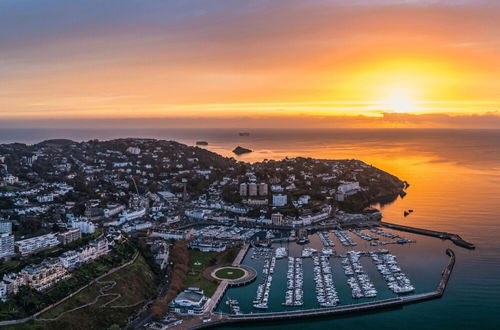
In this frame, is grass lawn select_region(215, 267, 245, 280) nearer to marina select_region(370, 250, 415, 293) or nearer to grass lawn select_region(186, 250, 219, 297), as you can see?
grass lawn select_region(186, 250, 219, 297)

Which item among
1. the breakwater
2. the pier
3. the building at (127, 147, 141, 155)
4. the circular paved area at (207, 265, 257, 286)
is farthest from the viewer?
the building at (127, 147, 141, 155)

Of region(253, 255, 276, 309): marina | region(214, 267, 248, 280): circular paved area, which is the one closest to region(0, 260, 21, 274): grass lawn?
region(214, 267, 248, 280): circular paved area

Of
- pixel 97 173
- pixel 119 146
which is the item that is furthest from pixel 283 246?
pixel 119 146

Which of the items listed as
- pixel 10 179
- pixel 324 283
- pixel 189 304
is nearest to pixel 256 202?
pixel 324 283

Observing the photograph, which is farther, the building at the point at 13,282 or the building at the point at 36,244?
the building at the point at 36,244

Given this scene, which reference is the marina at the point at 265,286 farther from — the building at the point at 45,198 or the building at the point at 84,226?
the building at the point at 45,198

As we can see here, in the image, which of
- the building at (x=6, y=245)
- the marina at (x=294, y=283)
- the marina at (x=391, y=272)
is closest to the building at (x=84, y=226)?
the building at (x=6, y=245)
